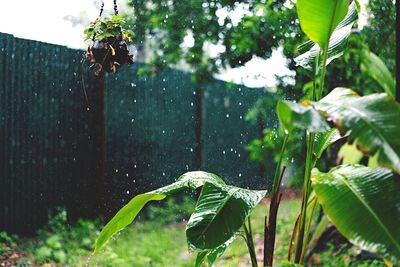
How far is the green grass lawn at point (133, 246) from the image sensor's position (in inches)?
106

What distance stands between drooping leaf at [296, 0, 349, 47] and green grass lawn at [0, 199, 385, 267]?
143 cm

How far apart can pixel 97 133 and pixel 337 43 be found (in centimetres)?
188

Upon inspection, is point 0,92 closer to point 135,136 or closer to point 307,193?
point 135,136

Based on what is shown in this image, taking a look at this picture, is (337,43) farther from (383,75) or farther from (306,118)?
(383,75)

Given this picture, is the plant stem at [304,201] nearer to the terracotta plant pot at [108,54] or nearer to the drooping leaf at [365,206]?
the drooping leaf at [365,206]

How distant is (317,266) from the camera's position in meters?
2.80

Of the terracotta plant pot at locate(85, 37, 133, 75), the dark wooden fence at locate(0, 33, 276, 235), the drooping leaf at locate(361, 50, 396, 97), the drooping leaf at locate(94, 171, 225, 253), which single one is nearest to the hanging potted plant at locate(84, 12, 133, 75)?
the terracotta plant pot at locate(85, 37, 133, 75)

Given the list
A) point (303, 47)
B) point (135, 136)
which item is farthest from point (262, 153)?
point (303, 47)

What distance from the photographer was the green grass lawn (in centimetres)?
269

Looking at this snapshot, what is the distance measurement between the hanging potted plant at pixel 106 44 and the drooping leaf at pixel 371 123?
2.40 feet

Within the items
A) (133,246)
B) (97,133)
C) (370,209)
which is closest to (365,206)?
(370,209)

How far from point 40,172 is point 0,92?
495 mm

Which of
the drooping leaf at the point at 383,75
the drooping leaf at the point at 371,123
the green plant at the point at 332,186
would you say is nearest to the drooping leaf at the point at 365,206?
the green plant at the point at 332,186

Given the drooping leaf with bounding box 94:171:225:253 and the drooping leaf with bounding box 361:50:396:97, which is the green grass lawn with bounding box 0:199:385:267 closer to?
the drooping leaf with bounding box 361:50:396:97
